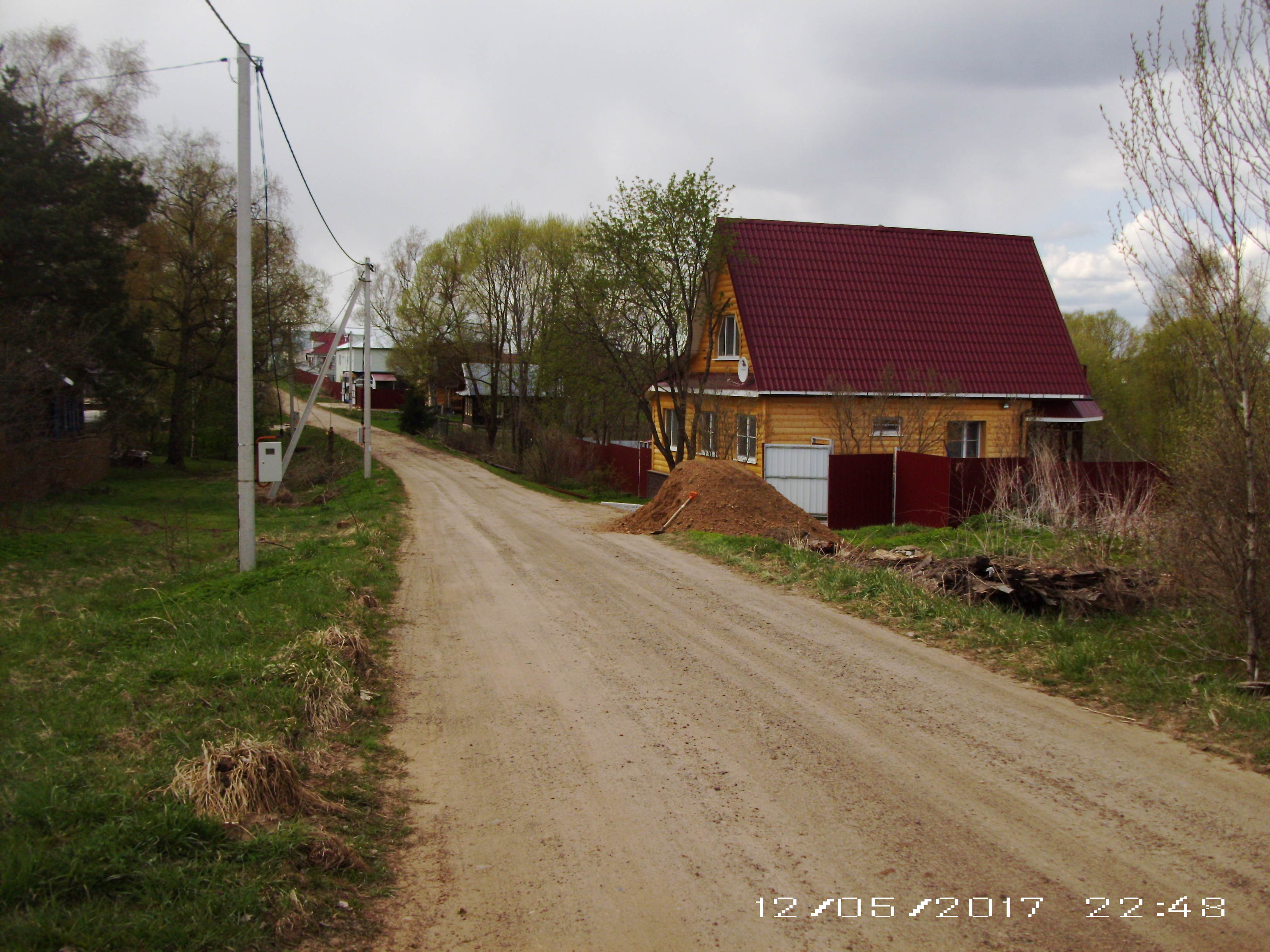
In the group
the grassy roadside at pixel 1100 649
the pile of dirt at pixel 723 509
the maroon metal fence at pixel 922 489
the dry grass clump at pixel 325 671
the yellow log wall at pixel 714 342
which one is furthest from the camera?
the yellow log wall at pixel 714 342

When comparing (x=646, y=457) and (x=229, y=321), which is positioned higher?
(x=229, y=321)

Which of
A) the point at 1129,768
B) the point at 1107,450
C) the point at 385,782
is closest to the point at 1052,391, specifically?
the point at 1107,450

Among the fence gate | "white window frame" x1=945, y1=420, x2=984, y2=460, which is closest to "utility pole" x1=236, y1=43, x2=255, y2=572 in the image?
the fence gate

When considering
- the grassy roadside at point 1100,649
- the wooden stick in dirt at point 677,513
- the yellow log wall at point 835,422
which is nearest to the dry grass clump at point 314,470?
the yellow log wall at point 835,422

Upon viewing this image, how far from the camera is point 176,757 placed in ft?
16.0

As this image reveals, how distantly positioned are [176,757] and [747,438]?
66.6 ft

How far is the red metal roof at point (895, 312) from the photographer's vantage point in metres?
23.7

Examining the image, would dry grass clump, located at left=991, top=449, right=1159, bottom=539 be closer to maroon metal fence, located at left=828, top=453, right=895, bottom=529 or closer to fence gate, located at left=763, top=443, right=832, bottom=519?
maroon metal fence, located at left=828, top=453, right=895, bottom=529

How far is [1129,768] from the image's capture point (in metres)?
5.38

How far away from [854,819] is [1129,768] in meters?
1.87

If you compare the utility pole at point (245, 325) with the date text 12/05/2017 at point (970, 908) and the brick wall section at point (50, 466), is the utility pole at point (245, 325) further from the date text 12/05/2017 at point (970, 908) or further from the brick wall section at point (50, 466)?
the brick wall section at point (50, 466)

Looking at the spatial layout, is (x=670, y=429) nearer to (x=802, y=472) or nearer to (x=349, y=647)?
(x=802, y=472)

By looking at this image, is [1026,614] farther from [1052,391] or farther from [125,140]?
[125,140]

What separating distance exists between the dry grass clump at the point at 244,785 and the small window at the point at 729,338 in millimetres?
20649
